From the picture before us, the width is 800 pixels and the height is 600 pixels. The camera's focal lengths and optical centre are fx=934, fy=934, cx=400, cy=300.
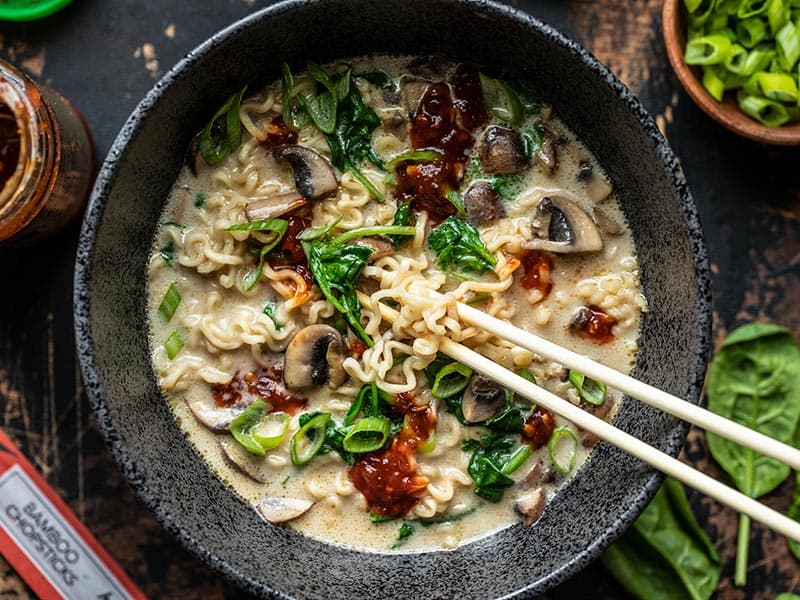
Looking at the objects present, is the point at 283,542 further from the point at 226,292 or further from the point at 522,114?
the point at 522,114

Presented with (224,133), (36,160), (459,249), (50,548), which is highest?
(36,160)

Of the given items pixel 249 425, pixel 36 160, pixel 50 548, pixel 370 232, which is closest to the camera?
pixel 36 160

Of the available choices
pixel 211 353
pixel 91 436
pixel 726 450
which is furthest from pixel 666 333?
pixel 91 436

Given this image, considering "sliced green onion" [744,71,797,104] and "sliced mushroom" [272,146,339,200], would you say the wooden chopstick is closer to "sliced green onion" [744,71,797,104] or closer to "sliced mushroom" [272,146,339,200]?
"sliced mushroom" [272,146,339,200]

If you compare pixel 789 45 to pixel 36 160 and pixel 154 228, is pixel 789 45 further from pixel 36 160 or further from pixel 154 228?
pixel 36 160

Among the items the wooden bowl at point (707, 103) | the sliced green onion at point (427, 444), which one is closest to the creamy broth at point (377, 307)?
the sliced green onion at point (427, 444)

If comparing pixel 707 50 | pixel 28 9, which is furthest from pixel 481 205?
pixel 28 9
